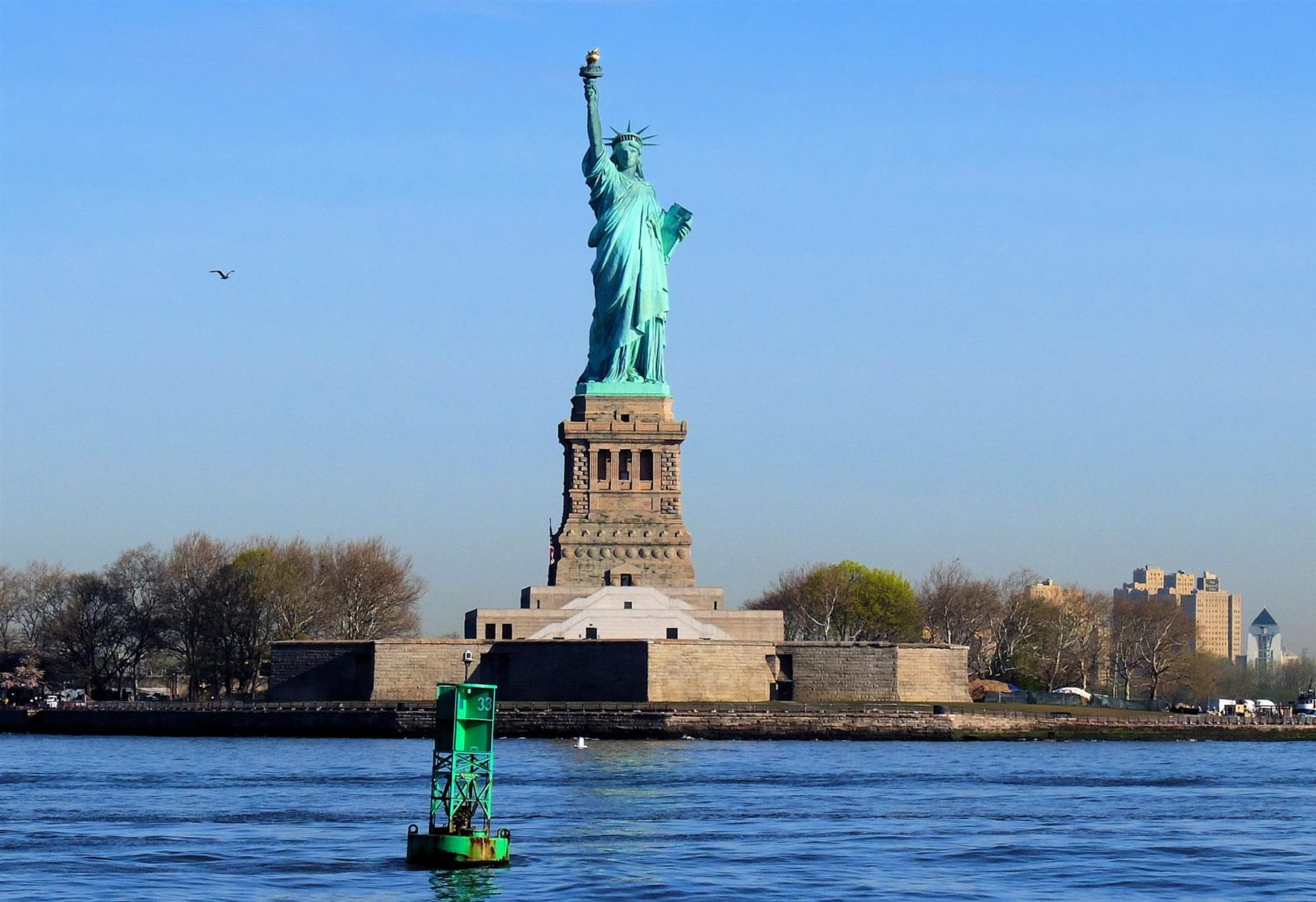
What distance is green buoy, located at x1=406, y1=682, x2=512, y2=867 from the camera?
114ft

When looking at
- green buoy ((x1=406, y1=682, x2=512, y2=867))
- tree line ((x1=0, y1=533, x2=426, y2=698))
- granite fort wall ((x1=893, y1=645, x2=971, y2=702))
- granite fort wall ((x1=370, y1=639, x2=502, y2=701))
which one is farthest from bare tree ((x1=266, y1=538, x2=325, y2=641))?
green buoy ((x1=406, y1=682, x2=512, y2=867))

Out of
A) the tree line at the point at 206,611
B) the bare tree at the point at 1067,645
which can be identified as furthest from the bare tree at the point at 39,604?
the bare tree at the point at 1067,645

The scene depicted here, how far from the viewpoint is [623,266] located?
91.1 meters

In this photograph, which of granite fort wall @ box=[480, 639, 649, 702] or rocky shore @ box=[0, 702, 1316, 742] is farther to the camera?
granite fort wall @ box=[480, 639, 649, 702]

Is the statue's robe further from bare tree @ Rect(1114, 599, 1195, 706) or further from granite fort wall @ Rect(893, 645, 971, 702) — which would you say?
bare tree @ Rect(1114, 599, 1195, 706)

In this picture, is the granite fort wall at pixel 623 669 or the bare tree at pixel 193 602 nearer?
the granite fort wall at pixel 623 669

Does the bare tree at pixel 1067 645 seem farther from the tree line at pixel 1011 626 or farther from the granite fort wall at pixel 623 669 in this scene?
the granite fort wall at pixel 623 669

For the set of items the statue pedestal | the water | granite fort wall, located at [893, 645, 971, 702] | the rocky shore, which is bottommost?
the water

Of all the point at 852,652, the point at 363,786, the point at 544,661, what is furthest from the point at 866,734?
the point at 363,786

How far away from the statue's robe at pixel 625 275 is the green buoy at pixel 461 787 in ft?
185

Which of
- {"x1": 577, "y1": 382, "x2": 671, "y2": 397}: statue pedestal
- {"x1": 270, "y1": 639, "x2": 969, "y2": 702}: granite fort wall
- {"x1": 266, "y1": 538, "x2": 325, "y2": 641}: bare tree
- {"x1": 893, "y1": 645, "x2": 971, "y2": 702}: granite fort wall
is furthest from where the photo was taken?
{"x1": 266, "y1": 538, "x2": 325, "y2": 641}: bare tree

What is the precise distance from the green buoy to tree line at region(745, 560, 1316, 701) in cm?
7165

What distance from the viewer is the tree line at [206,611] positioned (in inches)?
4065

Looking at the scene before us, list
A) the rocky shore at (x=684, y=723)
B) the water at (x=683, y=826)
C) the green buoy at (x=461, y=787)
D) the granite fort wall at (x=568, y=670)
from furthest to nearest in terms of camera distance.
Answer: the granite fort wall at (x=568, y=670), the rocky shore at (x=684, y=723), the green buoy at (x=461, y=787), the water at (x=683, y=826)
